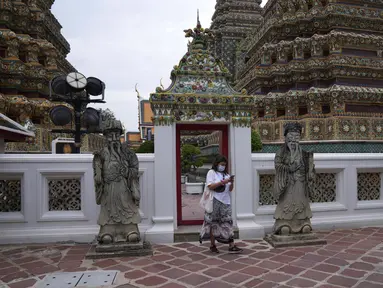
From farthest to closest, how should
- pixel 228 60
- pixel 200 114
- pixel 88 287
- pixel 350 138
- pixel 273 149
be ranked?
pixel 228 60 < pixel 273 149 < pixel 350 138 < pixel 200 114 < pixel 88 287

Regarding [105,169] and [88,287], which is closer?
[88,287]

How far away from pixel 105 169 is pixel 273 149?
1391 centimetres

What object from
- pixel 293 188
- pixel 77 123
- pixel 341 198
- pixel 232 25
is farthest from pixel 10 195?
pixel 232 25

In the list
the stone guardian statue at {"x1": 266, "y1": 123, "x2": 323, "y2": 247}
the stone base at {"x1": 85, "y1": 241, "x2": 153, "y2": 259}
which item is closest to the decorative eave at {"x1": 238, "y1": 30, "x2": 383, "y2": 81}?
the stone guardian statue at {"x1": 266, "y1": 123, "x2": 323, "y2": 247}

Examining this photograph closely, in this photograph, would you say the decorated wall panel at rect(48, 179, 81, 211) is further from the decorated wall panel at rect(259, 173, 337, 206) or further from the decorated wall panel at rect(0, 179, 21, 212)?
the decorated wall panel at rect(259, 173, 337, 206)

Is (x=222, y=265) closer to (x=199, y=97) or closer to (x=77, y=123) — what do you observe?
(x=199, y=97)

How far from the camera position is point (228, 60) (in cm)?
3025

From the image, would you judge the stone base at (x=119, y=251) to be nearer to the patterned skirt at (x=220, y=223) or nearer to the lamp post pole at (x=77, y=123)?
the patterned skirt at (x=220, y=223)

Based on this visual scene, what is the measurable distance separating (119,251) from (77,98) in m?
5.23

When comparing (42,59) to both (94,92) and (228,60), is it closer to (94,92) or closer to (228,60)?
(94,92)

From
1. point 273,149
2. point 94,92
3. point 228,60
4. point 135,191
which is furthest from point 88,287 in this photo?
point 228,60

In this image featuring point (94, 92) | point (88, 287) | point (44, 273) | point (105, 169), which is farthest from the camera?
point (94, 92)

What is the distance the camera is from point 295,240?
5.91 m

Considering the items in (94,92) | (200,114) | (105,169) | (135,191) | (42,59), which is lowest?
(135,191)
